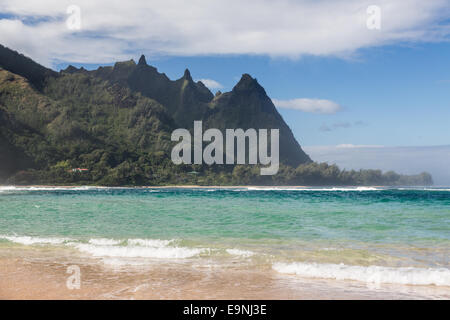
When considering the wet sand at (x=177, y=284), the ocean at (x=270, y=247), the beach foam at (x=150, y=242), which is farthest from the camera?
the beach foam at (x=150, y=242)

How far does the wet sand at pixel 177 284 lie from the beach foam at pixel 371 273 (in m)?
0.38

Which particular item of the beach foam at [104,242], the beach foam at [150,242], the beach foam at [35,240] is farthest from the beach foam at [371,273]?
the beach foam at [35,240]

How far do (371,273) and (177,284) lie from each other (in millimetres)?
4874

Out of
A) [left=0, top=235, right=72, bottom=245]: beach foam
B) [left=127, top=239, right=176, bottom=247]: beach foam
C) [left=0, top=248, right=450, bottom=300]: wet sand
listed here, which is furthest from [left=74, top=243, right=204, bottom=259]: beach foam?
[left=0, top=235, right=72, bottom=245]: beach foam

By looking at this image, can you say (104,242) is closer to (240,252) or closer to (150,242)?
(150,242)

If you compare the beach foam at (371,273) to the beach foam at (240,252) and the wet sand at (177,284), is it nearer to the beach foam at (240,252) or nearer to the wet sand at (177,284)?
the wet sand at (177,284)

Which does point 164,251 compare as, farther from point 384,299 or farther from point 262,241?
point 384,299

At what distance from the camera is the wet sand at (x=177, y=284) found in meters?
8.35

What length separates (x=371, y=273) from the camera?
32.9 ft

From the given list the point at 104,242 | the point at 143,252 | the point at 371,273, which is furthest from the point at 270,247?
the point at 104,242

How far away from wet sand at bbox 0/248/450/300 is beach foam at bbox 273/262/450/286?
38 centimetres

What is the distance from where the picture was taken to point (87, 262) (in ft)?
38.4
